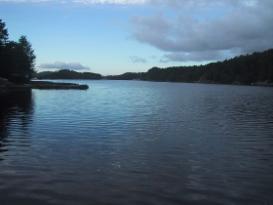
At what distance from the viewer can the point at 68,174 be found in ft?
54.3

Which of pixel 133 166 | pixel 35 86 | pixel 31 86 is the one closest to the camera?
pixel 133 166

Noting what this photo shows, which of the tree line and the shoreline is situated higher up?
the tree line

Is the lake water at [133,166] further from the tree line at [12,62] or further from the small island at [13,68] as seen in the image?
the tree line at [12,62]

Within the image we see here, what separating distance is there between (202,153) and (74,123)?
16.4m

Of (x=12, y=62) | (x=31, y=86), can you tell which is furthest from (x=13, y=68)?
(x=31, y=86)

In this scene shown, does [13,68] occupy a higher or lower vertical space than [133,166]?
A: higher

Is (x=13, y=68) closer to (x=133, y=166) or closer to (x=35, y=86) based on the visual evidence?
(x=35, y=86)

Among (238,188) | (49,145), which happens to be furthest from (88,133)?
(238,188)

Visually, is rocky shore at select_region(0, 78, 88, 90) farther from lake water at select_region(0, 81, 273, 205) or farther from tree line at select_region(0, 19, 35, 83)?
lake water at select_region(0, 81, 273, 205)

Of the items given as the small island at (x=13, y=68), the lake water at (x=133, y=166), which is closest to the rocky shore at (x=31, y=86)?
the small island at (x=13, y=68)

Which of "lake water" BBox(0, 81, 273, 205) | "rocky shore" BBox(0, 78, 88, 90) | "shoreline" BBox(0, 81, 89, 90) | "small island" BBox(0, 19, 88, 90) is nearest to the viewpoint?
"lake water" BBox(0, 81, 273, 205)

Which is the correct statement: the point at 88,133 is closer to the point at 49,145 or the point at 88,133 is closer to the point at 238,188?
the point at 49,145

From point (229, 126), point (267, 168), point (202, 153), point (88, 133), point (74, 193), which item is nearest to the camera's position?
point (74, 193)

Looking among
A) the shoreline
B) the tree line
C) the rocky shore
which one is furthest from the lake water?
the tree line
